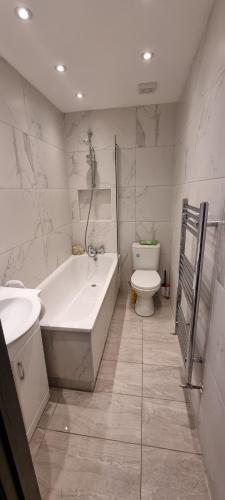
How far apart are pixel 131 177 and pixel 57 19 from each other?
1551mm

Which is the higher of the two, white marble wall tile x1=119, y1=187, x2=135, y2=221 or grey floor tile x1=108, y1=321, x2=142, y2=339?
white marble wall tile x1=119, y1=187, x2=135, y2=221

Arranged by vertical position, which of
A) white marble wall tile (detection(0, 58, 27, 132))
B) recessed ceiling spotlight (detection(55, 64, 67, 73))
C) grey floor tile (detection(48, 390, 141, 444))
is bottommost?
grey floor tile (detection(48, 390, 141, 444))

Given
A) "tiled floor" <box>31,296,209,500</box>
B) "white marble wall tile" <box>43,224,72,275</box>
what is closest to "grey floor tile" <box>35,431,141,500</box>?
"tiled floor" <box>31,296,209,500</box>

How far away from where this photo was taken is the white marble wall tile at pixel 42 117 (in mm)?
1784

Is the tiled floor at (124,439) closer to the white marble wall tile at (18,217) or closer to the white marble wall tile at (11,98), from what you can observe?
the white marble wall tile at (18,217)

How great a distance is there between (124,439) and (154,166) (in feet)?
8.22

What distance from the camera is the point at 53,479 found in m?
1.08

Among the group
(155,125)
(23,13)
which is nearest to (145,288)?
(155,125)

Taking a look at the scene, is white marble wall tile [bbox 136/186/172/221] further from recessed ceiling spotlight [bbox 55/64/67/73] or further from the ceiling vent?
recessed ceiling spotlight [bbox 55/64/67/73]

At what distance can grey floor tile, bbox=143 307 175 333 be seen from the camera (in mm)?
2211

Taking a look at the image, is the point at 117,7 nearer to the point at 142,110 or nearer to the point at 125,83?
the point at 125,83

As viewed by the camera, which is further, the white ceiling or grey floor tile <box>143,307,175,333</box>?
grey floor tile <box>143,307,175,333</box>

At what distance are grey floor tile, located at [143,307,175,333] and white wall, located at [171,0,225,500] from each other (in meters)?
0.85

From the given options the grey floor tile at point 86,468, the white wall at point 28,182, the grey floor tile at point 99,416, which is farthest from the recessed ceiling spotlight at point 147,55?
the grey floor tile at point 86,468
